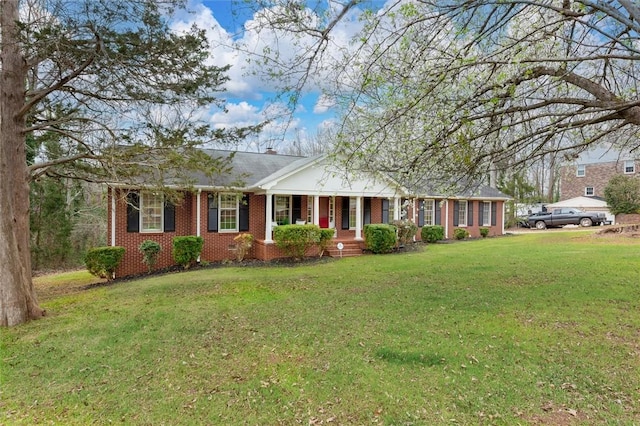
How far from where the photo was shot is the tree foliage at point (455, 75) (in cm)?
462

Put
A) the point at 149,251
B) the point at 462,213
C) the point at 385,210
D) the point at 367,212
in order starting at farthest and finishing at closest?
the point at 462,213 → the point at 385,210 → the point at 367,212 → the point at 149,251

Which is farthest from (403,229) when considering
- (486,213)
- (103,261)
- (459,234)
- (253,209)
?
(103,261)

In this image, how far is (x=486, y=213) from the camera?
21734 millimetres

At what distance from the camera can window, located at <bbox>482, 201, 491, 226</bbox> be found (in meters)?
21.5

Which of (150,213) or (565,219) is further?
(565,219)

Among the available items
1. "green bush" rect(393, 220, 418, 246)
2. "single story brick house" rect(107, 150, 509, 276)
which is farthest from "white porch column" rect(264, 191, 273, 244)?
"green bush" rect(393, 220, 418, 246)

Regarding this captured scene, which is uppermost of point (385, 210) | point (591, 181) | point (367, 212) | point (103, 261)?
point (591, 181)

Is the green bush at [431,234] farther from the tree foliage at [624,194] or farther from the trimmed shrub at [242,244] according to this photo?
the tree foliage at [624,194]

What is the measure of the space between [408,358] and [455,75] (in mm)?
3909

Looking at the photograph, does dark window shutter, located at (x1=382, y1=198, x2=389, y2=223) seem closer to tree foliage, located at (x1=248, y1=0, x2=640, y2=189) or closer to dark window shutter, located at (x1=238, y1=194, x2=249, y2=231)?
dark window shutter, located at (x1=238, y1=194, x2=249, y2=231)

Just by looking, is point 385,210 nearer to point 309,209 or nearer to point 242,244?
point 309,209

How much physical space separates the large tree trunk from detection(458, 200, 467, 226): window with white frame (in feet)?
64.0

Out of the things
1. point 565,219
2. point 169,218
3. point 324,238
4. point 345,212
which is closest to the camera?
point 169,218

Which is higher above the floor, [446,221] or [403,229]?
[446,221]
